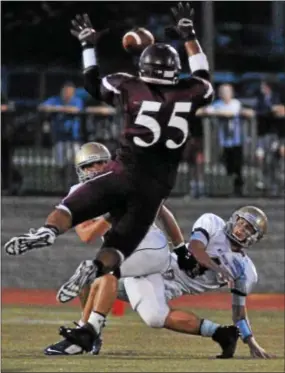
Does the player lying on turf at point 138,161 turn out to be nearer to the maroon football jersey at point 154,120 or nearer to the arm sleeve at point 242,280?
the maroon football jersey at point 154,120

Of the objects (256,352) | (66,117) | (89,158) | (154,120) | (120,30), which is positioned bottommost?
(256,352)

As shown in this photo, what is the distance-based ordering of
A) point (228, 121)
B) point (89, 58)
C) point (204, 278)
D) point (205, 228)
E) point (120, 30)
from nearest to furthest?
point (89, 58) < point (205, 228) < point (204, 278) < point (228, 121) < point (120, 30)

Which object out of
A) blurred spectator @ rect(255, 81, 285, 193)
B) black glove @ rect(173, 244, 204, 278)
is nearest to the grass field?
black glove @ rect(173, 244, 204, 278)

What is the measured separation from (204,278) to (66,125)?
860cm

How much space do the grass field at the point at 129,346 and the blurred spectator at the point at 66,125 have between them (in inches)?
181

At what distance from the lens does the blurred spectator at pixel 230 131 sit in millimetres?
19328

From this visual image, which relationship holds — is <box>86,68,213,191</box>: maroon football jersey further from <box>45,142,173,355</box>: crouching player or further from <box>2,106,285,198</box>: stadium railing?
<box>2,106,285,198</box>: stadium railing

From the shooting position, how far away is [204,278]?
436 inches

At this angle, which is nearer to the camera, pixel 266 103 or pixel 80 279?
pixel 80 279

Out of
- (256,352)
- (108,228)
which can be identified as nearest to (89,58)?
(108,228)

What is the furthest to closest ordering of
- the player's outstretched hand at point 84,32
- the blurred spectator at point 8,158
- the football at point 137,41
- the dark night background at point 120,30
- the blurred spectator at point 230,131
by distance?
1. the dark night background at point 120,30
2. the blurred spectator at point 8,158
3. the blurred spectator at point 230,131
4. the football at point 137,41
5. the player's outstretched hand at point 84,32

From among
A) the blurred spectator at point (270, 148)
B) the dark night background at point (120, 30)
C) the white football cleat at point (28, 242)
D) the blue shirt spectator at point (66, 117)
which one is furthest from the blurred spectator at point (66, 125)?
the white football cleat at point (28, 242)

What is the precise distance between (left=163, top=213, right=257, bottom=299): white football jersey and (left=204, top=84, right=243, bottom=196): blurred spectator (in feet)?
27.3

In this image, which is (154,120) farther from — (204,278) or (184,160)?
(184,160)
